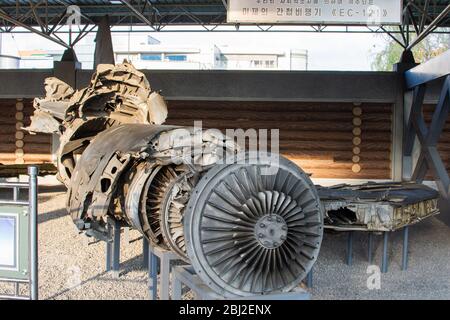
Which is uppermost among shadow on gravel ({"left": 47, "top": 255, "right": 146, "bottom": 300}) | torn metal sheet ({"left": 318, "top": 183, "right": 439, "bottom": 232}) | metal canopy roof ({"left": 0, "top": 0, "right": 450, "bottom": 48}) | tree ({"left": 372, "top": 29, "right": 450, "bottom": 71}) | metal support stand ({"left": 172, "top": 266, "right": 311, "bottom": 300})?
tree ({"left": 372, "top": 29, "right": 450, "bottom": 71})

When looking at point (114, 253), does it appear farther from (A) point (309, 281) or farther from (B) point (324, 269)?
(B) point (324, 269)

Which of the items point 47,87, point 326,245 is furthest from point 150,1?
point 326,245

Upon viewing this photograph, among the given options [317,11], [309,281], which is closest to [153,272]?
[309,281]

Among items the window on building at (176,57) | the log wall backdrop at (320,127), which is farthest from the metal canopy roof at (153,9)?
the window on building at (176,57)

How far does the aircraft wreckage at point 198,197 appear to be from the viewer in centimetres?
368

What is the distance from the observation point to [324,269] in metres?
7.52

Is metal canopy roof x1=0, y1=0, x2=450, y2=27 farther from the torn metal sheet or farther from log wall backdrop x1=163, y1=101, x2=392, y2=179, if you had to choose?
the torn metal sheet

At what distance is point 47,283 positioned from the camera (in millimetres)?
6602

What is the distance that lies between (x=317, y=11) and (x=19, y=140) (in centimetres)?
1070

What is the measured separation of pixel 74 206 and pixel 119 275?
79.6 inches

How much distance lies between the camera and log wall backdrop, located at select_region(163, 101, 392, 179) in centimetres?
1512

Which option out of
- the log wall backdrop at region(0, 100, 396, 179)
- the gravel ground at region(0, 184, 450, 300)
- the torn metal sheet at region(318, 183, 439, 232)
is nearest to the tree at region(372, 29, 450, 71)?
the log wall backdrop at region(0, 100, 396, 179)

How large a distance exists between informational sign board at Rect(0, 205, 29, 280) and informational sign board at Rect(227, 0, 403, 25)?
5.94 meters

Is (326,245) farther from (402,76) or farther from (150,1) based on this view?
(150,1)
